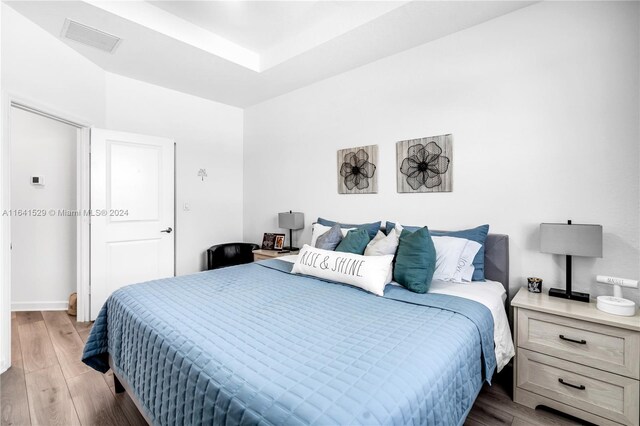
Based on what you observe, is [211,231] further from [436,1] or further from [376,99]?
[436,1]

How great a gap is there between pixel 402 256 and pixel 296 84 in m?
2.58

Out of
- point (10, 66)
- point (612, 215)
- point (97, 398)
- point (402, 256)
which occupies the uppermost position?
point (10, 66)

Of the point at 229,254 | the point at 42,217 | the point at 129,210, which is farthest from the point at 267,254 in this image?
the point at 42,217

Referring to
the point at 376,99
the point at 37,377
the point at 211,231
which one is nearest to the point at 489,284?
the point at 376,99

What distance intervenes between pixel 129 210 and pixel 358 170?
8.52 ft

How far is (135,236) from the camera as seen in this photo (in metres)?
3.41

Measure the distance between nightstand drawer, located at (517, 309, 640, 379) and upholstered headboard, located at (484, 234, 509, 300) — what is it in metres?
0.44

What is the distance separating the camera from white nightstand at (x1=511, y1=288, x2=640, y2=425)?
1522mm

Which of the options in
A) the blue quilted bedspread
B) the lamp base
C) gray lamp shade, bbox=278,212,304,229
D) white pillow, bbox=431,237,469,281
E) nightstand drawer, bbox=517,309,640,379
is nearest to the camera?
the blue quilted bedspread

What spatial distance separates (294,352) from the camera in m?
1.15

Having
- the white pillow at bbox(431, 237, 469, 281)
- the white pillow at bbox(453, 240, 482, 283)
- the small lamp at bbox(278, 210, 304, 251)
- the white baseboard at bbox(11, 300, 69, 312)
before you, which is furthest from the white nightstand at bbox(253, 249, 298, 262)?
the white baseboard at bbox(11, 300, 69, 312)

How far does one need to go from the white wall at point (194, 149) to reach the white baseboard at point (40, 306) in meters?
1.31

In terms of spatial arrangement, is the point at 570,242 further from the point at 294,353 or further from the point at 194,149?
the point at 194,149

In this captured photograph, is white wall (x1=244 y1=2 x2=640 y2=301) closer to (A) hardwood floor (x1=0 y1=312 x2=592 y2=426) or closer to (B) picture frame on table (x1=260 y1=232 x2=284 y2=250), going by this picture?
(A) hardwood floor (x1=0 y1=312 x2=592 y2=426)
